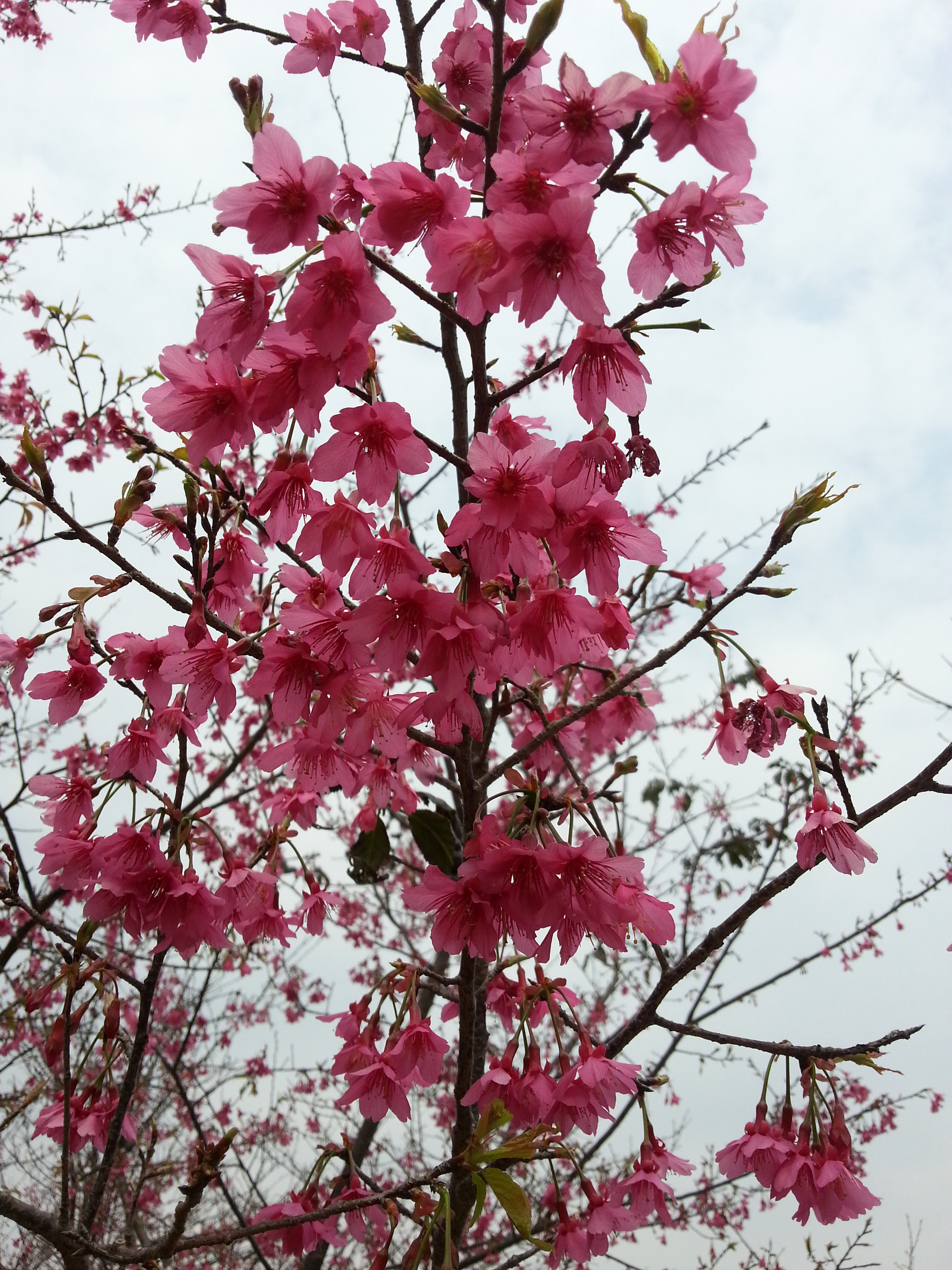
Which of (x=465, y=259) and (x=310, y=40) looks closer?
(x=465, y=259)

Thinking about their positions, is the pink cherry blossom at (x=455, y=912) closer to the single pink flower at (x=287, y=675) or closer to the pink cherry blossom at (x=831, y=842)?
the single pink flower at (x=287, y=675)

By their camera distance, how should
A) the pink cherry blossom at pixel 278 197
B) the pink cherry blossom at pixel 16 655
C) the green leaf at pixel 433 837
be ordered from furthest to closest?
the green leaf at pixel 433 837, the pink cherry blossom at pixel 16 655, the pink cherry blossom at pixel 278 197

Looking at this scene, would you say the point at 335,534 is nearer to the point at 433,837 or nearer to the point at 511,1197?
the point at 511,1197

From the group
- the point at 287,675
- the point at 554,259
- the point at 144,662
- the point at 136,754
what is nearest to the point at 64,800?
the point at 136,754

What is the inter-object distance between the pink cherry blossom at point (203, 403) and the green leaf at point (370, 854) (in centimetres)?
154

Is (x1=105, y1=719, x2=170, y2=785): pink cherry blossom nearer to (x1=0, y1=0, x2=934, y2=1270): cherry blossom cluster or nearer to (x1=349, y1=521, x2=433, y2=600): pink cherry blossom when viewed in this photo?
(x1=0, y1=0, x2=934, y2=1270): cherry blossom cluster

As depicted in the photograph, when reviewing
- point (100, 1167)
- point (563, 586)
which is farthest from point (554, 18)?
point (100, 1167)

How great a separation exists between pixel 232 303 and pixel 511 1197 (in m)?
1.62

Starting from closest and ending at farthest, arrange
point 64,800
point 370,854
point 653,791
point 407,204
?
point 407,204
point 64,800
point 370,854
point 653,791

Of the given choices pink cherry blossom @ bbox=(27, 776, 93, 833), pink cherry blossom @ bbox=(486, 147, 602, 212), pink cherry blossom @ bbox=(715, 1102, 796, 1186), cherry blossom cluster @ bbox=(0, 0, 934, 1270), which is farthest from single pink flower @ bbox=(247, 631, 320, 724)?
pink cherry blossom @ bbox=(715, 1102, 796, 1186)

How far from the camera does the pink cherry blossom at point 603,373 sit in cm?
128

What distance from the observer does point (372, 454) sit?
1.35 m

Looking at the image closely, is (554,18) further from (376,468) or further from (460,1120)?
(460,1120)

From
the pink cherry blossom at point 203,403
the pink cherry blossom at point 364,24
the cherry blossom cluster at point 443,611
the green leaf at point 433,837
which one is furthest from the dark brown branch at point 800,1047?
the pink cherry blossom at point 364,24
